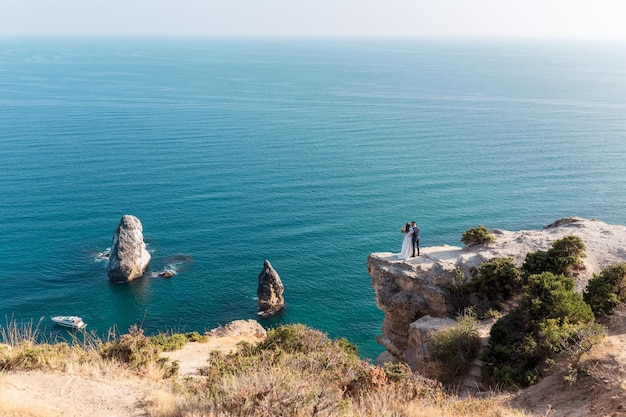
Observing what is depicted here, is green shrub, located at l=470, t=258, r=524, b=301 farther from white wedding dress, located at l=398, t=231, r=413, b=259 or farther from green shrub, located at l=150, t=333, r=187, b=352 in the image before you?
green shrub, located at l=150, t=333, r=187, b=352

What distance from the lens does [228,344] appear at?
3234 centimetres

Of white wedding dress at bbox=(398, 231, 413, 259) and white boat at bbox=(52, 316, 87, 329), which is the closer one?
white wedding dress at bbox=(398, 231, 413, 259)

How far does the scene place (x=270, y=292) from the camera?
5328 centimetres

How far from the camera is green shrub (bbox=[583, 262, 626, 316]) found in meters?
23.2

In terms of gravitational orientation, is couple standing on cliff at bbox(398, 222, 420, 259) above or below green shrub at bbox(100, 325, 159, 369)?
above

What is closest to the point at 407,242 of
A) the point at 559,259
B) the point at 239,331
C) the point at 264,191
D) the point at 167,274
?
the point at 559,259

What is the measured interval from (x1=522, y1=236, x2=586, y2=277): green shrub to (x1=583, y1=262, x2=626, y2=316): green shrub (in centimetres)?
223

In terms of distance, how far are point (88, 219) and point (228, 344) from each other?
46401 millimetres

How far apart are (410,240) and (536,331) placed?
32.0 feet

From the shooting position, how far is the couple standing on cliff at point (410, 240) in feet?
96.2

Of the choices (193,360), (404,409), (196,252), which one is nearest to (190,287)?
(196,252)

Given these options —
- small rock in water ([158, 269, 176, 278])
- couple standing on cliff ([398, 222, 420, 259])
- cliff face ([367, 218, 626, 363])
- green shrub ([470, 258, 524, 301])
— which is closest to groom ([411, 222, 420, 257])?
couple standing on cliff ([398, 222, 420, 259])

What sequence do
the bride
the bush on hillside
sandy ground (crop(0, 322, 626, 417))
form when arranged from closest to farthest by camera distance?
the bush on hillside
sandy ground (crop(0, 322, 626, 417))
the bride

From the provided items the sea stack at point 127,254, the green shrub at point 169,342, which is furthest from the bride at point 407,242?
the sea stack at point 127,254
